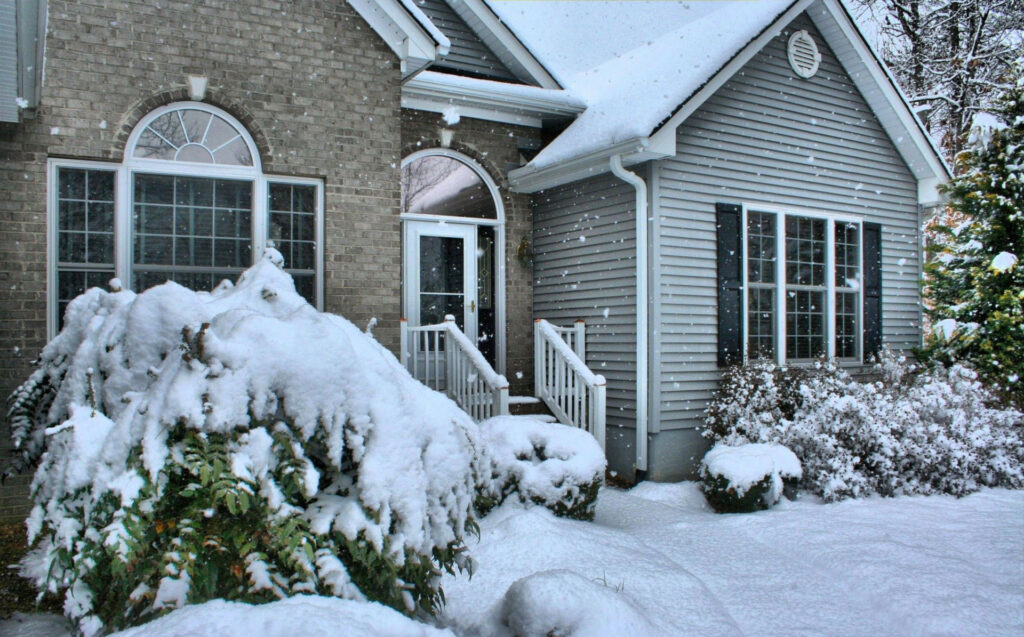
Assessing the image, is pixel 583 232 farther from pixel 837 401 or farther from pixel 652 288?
pixel 837 401

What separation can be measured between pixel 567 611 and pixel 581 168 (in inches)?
236

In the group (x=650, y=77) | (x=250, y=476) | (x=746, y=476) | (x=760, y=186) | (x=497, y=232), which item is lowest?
(x=746, y=476)

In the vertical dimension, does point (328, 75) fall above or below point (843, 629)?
above

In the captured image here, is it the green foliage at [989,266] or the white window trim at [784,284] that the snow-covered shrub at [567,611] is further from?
the green foliage at [989,266]

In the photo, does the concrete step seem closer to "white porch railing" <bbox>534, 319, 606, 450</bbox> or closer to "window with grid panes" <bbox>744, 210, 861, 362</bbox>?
"white porch railing" <bbox>534, 319, 606, 450</bbox>

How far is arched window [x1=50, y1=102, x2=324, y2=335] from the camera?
21.5 feet

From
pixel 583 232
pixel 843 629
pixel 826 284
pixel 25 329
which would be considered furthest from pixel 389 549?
pixel 826 284

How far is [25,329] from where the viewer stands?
20.4 feet

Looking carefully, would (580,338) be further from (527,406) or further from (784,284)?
(784,284)

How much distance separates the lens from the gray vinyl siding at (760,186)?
8477mm

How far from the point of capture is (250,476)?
258 cm

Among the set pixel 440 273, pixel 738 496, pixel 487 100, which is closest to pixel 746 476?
pixel 738 496

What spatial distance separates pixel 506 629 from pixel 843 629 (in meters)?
2.09

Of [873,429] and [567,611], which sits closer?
[567,611]
